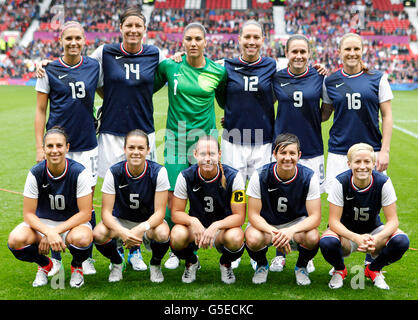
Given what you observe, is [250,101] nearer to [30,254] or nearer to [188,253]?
[188,253]

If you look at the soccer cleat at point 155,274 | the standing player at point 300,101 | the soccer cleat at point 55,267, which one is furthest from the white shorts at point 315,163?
the soccer cleat at point 55,267

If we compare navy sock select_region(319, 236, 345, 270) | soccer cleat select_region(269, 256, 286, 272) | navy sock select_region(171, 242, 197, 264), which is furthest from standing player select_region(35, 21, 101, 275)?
navy sock select_region(319, 236, 345, 270)

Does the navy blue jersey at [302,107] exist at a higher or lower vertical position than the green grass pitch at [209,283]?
higher

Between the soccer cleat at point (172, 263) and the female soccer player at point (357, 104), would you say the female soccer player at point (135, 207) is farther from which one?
the female soccer player at point (357, 104)

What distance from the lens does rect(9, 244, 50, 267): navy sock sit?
12.5 feet

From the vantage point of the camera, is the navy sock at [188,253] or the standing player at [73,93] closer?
the navy sock at [188,253]

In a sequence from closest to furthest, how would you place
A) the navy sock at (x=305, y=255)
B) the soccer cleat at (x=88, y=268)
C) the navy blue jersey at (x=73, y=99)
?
the navy sock at (x=305, y=255), the soccer cleat at (x=88, y=268), the navy blue jersey at (x=73, y=99)

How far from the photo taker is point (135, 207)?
4.11 metres

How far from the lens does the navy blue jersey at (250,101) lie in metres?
4.55

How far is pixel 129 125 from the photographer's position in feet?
14.9

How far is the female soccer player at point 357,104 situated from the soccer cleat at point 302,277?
96 centimetres

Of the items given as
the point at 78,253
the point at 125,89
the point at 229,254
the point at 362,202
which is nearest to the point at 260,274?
the point at 229,254

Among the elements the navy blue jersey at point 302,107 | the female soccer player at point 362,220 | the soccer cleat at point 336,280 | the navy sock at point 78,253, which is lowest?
the soccer cleat at point 336,280

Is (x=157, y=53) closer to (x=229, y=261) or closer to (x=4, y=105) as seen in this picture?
(x=229, y=261)
